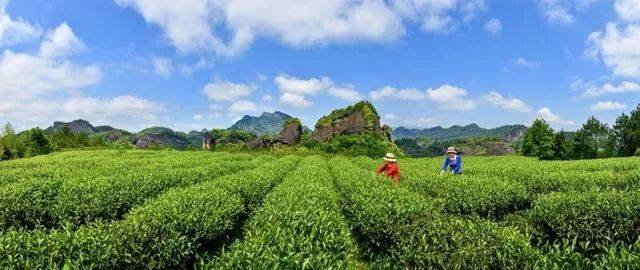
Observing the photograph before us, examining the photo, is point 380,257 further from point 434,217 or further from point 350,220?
point 350,220

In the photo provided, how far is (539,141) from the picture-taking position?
293 ft

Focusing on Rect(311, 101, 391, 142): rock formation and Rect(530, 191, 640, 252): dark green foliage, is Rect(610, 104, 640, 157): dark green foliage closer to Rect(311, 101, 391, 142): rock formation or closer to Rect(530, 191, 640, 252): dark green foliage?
Rect(311, 101, 391, 142): rock formation

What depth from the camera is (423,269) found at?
9.18 m

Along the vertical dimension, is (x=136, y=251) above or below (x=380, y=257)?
above

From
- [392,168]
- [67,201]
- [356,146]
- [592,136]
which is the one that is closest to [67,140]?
[356,146]

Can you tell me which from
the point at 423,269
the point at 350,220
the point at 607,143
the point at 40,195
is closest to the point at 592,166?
the point at 350,220

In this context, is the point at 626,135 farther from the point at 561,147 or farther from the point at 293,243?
the point at 293,243

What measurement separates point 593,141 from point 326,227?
96479mm

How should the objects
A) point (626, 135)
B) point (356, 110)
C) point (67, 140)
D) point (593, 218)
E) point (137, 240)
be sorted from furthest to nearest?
point (356, 110)
point (67, 140)
point (626, 135)
point (593, 218)
point (137, 240)

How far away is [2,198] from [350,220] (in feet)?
42.4

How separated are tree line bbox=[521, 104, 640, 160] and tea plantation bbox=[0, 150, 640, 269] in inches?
2929

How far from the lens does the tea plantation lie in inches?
304

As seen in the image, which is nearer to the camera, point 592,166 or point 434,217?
point 434,217

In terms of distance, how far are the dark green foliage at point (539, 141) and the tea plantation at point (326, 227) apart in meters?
73.8
